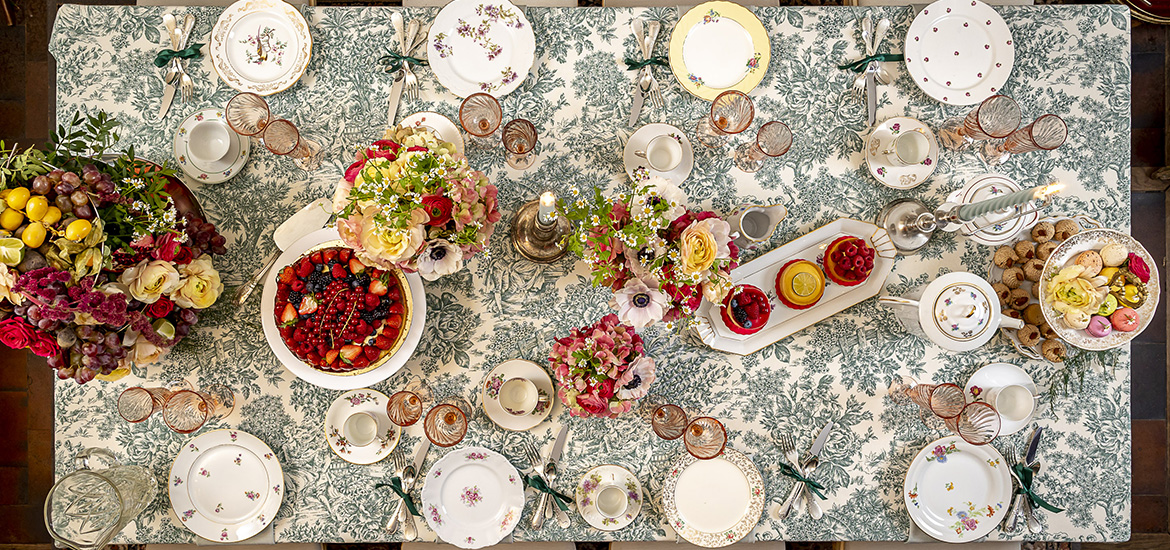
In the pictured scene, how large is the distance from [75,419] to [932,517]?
336 cm

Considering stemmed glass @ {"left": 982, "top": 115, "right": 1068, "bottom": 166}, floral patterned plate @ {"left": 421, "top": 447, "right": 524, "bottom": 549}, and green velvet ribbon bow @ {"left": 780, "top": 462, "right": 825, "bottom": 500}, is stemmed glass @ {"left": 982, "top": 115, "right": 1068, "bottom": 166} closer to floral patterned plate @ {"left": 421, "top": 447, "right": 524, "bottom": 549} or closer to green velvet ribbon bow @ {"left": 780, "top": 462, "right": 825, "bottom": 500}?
green velvet ribbon bow @ {"left": 780, "top": 462, "right": 825, "bottom": 500}

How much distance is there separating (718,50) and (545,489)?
183 centimetres

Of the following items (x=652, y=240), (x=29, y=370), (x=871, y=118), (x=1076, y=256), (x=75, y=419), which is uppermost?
(x=871, y=118)

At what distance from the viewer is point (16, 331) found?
5.76 ft

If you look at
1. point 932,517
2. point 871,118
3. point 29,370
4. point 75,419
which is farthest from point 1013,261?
point 29,370

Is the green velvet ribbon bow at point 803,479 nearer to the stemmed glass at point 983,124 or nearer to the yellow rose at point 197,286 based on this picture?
the stemmed glass at point 983,124

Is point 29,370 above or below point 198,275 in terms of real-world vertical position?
below

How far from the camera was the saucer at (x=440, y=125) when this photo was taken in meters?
2.25

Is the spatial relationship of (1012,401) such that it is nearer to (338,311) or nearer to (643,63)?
(643,63)

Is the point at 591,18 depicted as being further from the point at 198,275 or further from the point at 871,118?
the point at 198,275

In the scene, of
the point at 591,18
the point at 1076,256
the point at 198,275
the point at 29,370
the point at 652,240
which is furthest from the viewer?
the point at 29,370

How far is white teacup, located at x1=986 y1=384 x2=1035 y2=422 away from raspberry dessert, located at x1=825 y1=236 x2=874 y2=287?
689 millimetres

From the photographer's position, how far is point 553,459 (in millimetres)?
2273

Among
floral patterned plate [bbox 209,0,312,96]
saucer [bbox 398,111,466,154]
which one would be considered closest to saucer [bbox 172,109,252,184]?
floral patterned plate [bbox 209,0,312,96]
